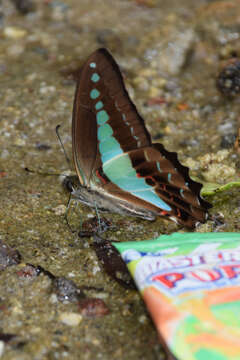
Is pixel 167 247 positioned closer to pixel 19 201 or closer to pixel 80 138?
pixel 80 138

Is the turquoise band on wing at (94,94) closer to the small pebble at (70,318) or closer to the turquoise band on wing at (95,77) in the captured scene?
the turquoise band on wing at (95,77)

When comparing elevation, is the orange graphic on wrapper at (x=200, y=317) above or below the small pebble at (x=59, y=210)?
above

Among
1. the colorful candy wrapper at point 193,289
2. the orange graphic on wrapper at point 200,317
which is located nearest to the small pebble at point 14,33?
the colorful candy wrapper at point 193,289

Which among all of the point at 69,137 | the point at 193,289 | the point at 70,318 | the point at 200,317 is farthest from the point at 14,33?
the point at 200,317

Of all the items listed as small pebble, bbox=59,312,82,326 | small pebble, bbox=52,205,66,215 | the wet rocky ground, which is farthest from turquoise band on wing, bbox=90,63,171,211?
small pebble, bbox=59,312,82,326

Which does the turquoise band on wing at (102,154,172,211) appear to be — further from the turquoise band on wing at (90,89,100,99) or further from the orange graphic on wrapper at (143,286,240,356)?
the orange graphic on wrapper at (143,286,240,356)

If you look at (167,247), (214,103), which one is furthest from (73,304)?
(214,103)

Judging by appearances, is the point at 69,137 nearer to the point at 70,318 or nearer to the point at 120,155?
the point at 120,155

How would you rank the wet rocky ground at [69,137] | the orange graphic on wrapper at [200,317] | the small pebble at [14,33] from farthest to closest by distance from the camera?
the small pebble at [14,33]
the wet rocky ground at [69,137]
the orange graphic on wrapper at [200,317]
